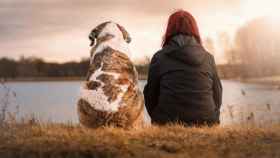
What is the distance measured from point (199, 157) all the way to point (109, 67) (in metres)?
1.89

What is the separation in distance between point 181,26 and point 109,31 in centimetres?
123

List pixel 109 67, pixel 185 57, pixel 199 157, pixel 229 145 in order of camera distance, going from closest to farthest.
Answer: pixel 199 157
pixel 229 145
pixel 109 67
pixel 185 57

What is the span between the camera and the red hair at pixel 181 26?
7.89 metres

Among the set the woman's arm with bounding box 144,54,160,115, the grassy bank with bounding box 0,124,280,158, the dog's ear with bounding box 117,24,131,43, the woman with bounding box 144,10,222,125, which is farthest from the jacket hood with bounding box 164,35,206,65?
the grassy bank with bounding box 0,124,280,158

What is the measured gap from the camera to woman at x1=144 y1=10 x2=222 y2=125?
24.9 ft

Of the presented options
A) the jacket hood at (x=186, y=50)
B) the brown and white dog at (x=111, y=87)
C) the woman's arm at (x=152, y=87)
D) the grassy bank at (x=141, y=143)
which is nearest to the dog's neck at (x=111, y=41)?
the brown and white dog at (x=111, y=87)

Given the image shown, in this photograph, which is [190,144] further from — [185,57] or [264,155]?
[185,57]

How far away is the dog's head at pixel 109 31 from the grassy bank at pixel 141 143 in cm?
139

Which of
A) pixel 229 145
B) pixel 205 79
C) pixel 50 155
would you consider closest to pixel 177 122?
pixel 205 79

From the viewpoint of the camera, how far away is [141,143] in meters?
6.45

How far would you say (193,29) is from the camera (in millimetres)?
7934

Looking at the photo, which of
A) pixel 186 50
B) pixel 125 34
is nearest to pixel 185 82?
pixel 186 50

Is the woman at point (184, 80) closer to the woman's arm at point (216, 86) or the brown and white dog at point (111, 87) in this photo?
the woman's arm at point (216, 86)

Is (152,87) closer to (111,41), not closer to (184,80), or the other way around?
(184,80)
